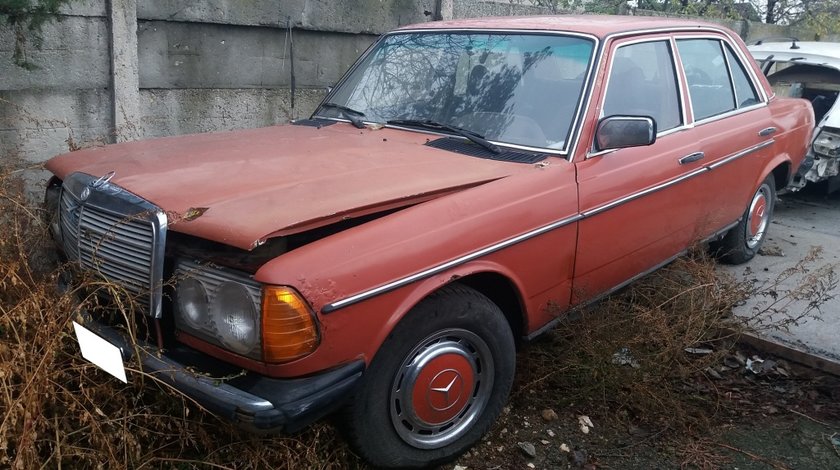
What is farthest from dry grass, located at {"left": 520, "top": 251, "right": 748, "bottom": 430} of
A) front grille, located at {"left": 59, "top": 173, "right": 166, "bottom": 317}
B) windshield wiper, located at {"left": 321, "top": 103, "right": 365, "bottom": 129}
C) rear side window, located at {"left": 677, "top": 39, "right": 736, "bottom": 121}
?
front grille, located at {"left": 59, "top": 173, "right": 166, "bottom": 317}

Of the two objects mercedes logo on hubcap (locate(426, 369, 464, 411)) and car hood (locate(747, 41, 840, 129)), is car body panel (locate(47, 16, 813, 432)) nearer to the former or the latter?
mercedes logo on hubcap (locate(426, 369, 464, 411))

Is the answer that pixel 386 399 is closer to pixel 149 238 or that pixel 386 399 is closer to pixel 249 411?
pixel 249 411

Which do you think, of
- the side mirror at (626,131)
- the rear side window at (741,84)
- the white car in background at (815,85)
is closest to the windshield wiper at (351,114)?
→ the side mirror at (626,131)

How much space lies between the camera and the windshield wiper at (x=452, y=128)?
130 inches

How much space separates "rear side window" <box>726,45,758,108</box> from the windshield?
1786mm

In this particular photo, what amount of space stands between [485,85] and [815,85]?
551 centimetres

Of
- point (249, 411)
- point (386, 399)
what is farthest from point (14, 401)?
point (386, 399)

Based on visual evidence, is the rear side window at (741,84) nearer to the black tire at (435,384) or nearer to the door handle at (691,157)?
the door handle at (691,157)

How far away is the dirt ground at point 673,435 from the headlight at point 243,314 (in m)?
1.08

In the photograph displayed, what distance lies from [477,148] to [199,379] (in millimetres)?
1682

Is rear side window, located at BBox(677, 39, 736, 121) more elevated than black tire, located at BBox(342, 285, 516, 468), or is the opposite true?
rear side window, located at BBox(677, 39, 736, 121)

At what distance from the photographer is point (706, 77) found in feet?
14.7

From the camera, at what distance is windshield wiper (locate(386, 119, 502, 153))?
10.8 ft

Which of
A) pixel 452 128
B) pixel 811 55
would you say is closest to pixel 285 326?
pixel 452 128
